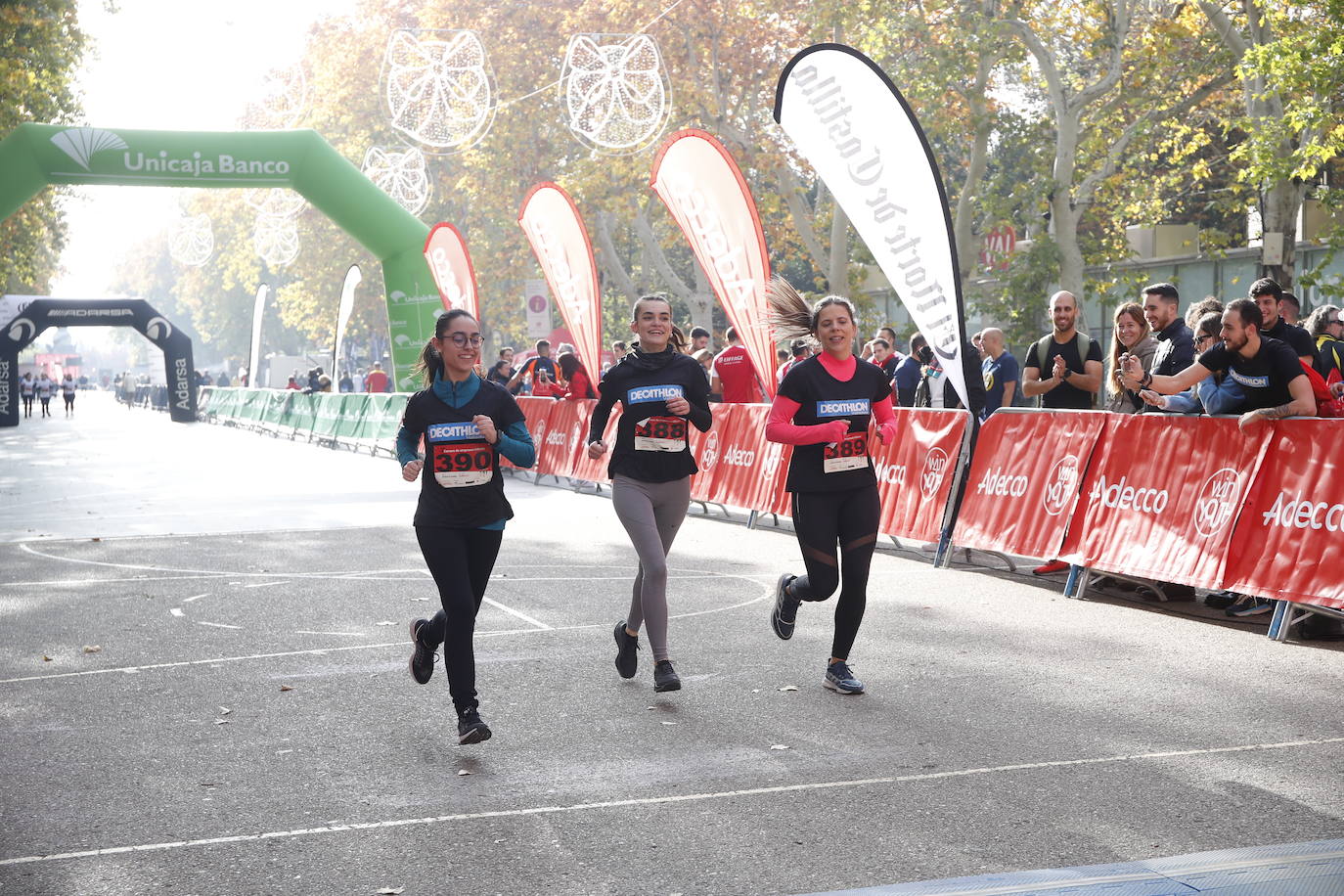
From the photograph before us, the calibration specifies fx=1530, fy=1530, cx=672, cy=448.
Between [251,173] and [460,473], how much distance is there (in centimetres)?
2356

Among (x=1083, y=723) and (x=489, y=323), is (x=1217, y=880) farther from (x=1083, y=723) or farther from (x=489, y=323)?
(x=489, y=323)

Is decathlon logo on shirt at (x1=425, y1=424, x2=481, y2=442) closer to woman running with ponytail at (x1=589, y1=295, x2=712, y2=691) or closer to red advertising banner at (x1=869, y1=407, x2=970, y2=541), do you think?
woman running with ponytail at (x1=589, y1=295, x2=712, y2=691)

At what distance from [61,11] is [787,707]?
89.0ft

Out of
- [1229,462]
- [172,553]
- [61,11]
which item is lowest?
[172,553]

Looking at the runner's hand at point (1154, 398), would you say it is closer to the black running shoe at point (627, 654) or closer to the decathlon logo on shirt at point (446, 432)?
the black running shoe at point (627, 654)

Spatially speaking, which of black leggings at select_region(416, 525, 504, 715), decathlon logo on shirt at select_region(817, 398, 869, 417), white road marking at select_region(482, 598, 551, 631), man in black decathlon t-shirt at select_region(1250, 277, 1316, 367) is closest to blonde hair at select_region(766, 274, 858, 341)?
decathlon logo on shirt at select_region(817, 398, 869, 417)

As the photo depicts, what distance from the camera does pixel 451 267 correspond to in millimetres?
28203

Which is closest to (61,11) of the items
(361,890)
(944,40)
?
(944,40)

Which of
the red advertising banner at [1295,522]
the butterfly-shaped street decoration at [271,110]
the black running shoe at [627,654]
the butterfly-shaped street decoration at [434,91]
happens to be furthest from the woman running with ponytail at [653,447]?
the butterfly-shaped street decoration at [271,110]

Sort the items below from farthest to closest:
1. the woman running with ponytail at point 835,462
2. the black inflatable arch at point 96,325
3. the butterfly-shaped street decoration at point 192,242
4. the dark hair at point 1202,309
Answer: the black inflatable arch at point 96,325
the butterfly-shaped street decoration at point 192,242
the dark hair at point 1202,309
the woman running with ponytail at point 835,462

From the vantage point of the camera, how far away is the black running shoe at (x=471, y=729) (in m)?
6.02

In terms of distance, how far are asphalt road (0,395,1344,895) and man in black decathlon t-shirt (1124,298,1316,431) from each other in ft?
4.28

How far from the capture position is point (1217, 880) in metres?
4.36

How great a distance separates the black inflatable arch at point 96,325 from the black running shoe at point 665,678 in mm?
40767
